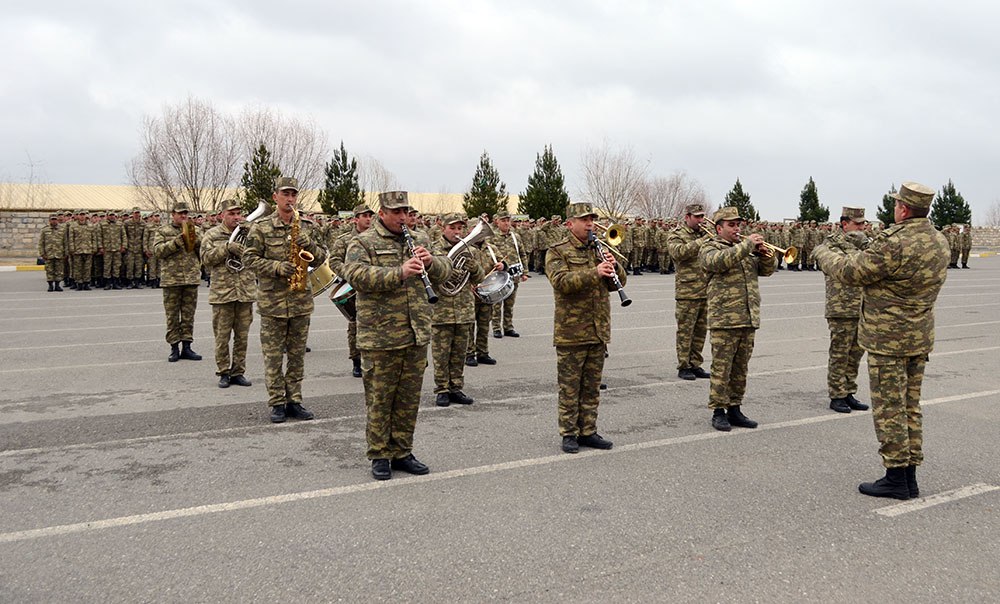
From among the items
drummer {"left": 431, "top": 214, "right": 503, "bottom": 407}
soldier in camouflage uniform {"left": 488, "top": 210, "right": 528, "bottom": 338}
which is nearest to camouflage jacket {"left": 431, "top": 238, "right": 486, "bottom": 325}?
drummer {"left": 431, "top": 214, "right": 503, "bottom": 407}

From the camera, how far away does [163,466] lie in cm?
573

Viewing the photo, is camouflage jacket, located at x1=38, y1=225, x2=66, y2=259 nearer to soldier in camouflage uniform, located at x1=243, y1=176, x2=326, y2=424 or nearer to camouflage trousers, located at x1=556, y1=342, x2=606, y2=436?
soldier in camouflage uniform, located at x1=243, y1=176, x2=326, y2=424

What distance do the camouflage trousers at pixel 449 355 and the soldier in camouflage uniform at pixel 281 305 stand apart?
140cm

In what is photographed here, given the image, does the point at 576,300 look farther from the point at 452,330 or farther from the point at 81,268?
the point at 81,268

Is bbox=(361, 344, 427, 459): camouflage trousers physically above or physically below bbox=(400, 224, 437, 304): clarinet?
below

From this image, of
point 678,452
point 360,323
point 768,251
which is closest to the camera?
point 360,323

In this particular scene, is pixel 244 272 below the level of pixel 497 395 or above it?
above

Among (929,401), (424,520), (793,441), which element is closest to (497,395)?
(793,441)

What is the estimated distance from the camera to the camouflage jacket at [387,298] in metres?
5.38

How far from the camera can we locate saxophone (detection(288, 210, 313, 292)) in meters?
7.18

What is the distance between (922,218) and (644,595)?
10.4ft

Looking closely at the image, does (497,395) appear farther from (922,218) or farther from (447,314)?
(922,218)

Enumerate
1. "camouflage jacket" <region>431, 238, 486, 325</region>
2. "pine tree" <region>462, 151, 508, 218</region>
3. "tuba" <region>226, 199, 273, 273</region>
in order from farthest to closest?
"pine tree" <region>462, 151, 508, 218</region>, "camouflage jacket" <region>431, 238, 486, 325</region>, "tuba" <region>226, 199, 273, 273</region>

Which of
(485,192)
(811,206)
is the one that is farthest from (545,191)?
(811,206)
